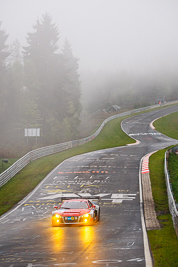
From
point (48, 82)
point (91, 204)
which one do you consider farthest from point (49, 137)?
point (91, 204)

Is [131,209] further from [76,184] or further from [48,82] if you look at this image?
[48,82]

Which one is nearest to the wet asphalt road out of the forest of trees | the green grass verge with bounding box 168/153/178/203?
the green grass verge with bounding box 168/153/178/203

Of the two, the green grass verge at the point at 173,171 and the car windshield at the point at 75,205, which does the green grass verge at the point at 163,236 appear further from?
the car windshield at the point at 75,205

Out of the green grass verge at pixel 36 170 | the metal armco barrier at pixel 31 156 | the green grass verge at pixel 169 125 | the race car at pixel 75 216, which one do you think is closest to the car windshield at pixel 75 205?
the race car at pixel 75 216

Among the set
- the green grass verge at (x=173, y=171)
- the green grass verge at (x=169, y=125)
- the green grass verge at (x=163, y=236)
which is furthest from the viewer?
the green grass verge at (x=169, y=125)

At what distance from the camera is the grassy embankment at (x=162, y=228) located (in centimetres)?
1245

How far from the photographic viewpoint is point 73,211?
19188 mm

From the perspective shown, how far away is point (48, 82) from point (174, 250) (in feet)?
226

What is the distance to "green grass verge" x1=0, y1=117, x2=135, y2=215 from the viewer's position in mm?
30781

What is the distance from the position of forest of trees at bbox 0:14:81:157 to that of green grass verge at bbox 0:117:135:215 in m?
9.01

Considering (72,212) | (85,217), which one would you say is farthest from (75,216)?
(85,217)

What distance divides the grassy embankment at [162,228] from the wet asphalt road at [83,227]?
0.56 meters

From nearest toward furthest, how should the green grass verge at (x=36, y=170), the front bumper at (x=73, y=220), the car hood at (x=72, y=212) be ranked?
1. the front bumper at (x=73, y=220)
2. the car hood at (x=72, y=212)
3. the green grass verge at (x=36, y=170)

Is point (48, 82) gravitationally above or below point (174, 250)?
above
